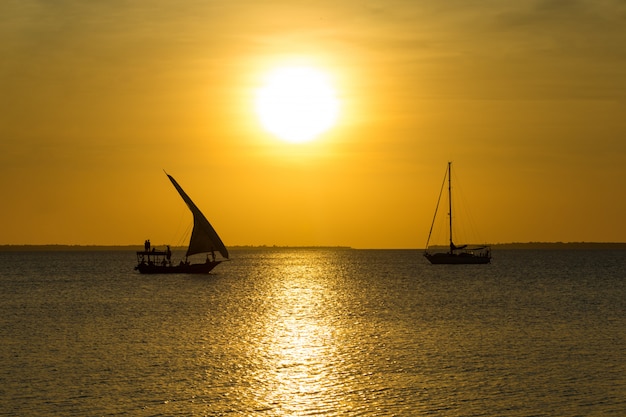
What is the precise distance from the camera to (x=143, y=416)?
3484cm

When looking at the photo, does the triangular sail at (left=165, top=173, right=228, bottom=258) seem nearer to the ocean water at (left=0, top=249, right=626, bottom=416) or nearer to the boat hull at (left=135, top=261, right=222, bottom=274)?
the boat hull at (left=135, top=261, right=222, bottom=274)

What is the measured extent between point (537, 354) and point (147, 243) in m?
103

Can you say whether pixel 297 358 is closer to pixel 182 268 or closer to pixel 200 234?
pixel 200 234

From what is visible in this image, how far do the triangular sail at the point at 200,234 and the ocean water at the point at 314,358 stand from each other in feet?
100

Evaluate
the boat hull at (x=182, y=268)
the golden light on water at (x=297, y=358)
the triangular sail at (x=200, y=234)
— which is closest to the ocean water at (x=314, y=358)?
the golden light on water at (x=297, y=358)

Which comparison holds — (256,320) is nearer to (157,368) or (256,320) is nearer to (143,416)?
(157,368)

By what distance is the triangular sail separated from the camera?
132 meters

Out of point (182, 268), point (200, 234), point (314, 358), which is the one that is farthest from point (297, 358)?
point (182, 268)

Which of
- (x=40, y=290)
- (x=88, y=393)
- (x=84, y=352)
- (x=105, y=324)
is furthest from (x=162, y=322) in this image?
(x=40, y=290)

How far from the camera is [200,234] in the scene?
435 ft

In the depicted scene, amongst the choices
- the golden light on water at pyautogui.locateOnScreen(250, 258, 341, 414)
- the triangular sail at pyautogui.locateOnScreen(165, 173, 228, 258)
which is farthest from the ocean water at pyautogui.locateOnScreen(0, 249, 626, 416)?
the triangular sail at pyautogui.locateOnScreen(165, 173, 228, 258)

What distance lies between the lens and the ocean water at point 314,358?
37.4 m

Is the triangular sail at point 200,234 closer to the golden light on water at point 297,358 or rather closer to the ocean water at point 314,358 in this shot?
the ocean water at point 314,358

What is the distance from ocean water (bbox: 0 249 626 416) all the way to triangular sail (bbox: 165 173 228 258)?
30.5m
